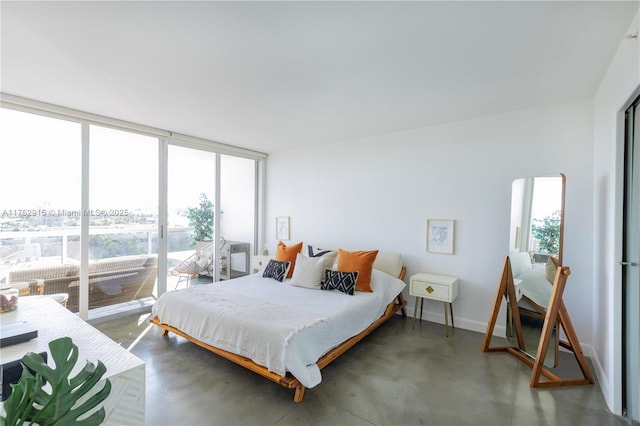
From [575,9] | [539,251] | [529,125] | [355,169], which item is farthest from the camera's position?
[355,169]

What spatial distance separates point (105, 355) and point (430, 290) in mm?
3117

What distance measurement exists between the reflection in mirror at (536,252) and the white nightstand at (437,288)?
581mm

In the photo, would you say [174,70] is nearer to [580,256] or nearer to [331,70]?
[331,70]

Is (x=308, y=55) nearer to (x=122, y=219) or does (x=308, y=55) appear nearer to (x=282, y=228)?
(x=122, y=219)

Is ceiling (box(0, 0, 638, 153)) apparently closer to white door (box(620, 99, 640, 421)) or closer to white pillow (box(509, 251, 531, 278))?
white door (box(620, 99, 640, 421))

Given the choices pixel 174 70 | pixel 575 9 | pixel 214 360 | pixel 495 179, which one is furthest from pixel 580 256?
pixel 174 70

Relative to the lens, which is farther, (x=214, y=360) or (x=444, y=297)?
(x=444, y=297)

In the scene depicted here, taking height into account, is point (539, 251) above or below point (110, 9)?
below

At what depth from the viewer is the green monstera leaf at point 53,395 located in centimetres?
77

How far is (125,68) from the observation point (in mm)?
A: 2326

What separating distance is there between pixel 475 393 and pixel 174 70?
356 centimetres

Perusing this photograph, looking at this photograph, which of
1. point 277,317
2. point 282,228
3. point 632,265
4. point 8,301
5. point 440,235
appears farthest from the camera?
point 282,228

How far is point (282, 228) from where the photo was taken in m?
5.38

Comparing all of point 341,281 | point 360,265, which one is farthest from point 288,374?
point 360,265
